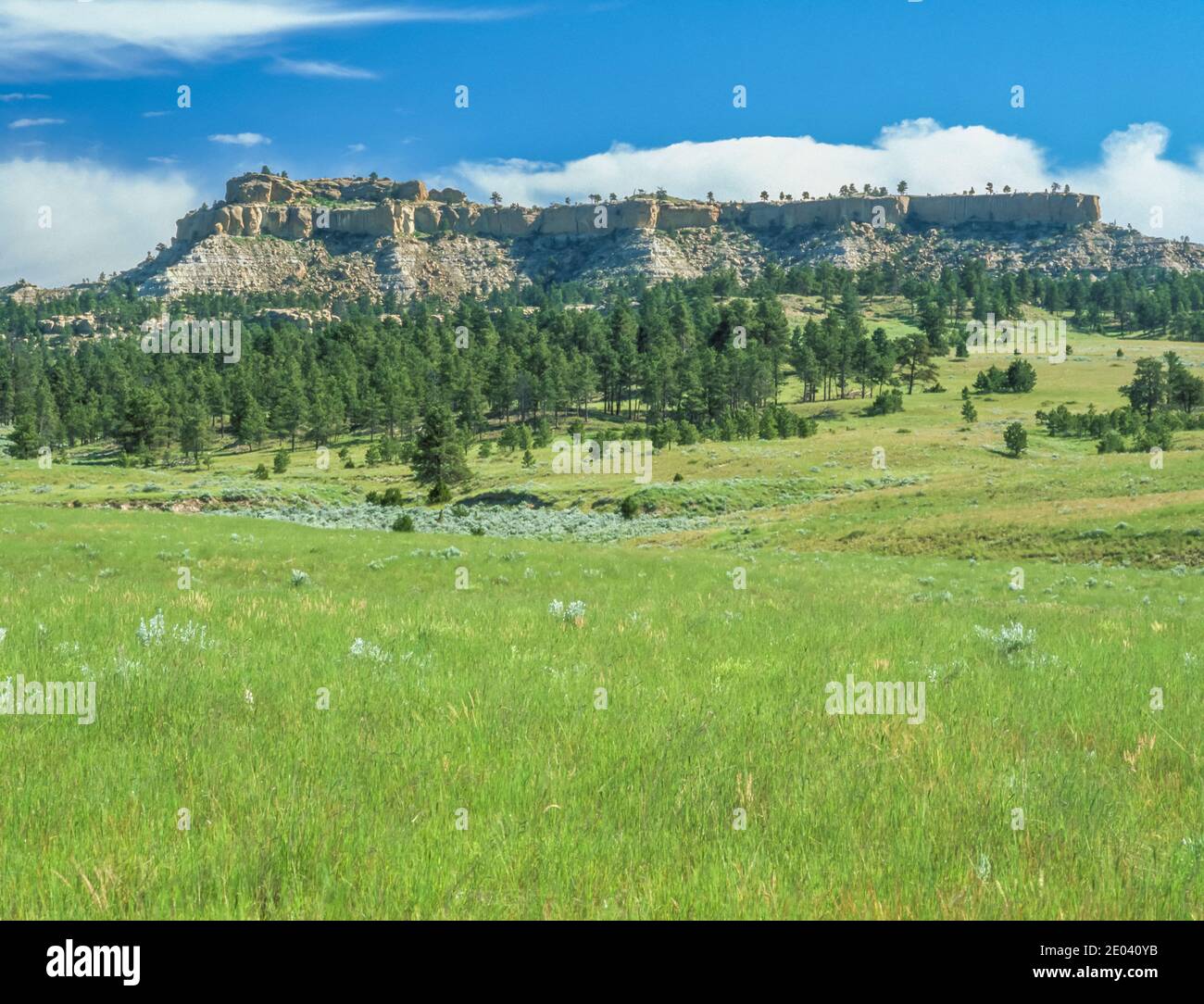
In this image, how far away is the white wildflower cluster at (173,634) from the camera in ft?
28.8

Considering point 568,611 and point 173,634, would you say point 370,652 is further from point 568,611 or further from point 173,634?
point 568,611

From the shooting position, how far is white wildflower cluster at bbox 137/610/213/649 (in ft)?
28.8

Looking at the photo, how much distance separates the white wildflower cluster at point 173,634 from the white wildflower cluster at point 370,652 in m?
1.56

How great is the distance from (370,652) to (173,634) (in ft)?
7.80

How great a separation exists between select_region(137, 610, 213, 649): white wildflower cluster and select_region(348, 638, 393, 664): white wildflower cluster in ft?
5.10

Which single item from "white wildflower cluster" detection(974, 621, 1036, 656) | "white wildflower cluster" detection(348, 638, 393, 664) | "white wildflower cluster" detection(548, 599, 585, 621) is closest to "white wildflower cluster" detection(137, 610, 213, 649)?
"white wildflower cluster" detection(348, 638, 393, 664)

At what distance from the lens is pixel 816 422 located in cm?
13300

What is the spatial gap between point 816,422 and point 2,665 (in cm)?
13258

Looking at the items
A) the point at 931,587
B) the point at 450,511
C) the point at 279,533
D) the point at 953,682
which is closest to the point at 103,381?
the point at 450,511
